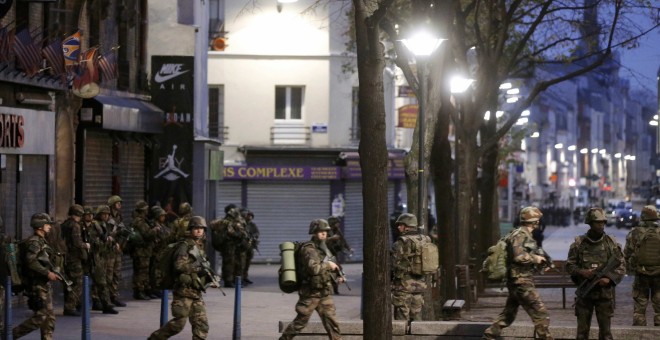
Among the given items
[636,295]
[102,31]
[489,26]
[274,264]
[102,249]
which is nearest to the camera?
[636,295]

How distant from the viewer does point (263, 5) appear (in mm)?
49406

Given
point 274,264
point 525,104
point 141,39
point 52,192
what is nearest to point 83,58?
point 52,192

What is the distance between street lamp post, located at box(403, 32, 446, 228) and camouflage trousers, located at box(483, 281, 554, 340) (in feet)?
16.0

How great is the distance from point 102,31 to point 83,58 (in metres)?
3.85

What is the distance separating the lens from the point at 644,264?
21484mm

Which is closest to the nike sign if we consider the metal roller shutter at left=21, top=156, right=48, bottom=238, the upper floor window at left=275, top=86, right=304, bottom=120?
the metal roller shutter at left=21, top=156, right=48, bottom=238

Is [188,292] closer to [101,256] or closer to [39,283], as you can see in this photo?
[39,283]

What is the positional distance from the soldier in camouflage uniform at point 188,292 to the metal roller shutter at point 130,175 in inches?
604

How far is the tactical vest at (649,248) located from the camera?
70.1 feet

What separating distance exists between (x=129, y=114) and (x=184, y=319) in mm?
14576

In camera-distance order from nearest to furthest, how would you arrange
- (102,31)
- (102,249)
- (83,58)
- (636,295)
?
(636,295) < (102,249) < (83,58) < (102,31)

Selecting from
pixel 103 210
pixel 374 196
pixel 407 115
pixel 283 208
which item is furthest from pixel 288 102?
pixel 374 196

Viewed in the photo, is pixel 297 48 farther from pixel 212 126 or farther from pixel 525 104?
pixel 525 104

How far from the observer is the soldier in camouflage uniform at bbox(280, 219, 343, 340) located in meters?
17.7
